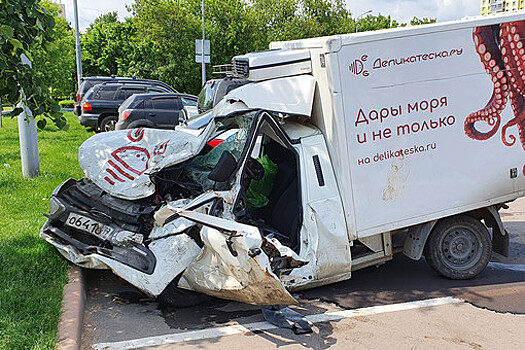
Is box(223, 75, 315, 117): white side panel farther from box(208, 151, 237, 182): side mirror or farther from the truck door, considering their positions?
box(208, 151, 237, 182): side mirror

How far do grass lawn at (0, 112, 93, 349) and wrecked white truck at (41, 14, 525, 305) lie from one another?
298 millimetres

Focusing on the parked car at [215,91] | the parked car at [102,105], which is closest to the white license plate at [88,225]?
the parked car at [215,91]

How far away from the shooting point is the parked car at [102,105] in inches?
718

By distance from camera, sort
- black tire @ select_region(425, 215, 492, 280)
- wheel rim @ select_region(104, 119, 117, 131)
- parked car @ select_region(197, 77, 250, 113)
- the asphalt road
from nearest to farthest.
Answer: the asphalt road < black tire @ select_region(425, 215, 492, 280) < parked car @ select_region(197, 77, 250, 113) < wheel rim @ select_region(104, 119, 117, 131)

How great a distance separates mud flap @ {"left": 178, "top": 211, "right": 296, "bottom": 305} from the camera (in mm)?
4438

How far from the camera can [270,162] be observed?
20.0 ft

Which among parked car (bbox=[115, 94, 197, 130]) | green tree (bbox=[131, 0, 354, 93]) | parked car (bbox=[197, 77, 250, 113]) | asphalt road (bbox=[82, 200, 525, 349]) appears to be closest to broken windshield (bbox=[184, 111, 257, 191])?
asphalt road (bbox=[82, 200, 525, 349])

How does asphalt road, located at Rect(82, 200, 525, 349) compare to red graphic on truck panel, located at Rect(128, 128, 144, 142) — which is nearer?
asphalt road, located at Rect(82, 200, 525, 349)

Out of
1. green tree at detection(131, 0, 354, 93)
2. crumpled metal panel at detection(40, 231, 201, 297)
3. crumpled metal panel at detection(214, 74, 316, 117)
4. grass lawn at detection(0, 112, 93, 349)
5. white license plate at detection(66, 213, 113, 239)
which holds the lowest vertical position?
grass lawn at detection(0, 112, 93, 349)

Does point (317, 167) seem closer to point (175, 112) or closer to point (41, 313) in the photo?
point (41, 313)

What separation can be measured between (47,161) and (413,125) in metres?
9.33

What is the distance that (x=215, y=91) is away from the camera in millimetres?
11531

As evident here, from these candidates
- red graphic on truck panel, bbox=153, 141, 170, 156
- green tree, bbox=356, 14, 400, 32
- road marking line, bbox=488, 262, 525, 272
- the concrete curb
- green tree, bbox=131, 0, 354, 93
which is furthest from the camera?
green tree, bbox=356, 14, 400, 32

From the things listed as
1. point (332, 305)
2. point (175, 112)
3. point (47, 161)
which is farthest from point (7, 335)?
point (175, 112)
